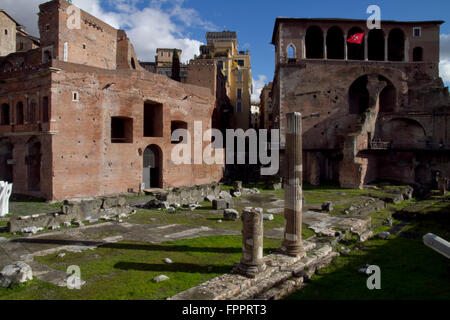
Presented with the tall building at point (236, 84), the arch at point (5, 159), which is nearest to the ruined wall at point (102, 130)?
the arch at point (5, 159)

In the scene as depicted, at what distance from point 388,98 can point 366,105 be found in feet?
6.55

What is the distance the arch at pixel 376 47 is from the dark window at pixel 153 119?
23.6m

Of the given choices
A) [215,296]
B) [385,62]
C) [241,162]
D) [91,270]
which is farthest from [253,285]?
[385,62]

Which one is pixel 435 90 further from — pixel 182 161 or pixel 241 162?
pixel 182 161

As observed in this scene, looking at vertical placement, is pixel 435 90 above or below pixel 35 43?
below

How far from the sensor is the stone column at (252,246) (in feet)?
25.5

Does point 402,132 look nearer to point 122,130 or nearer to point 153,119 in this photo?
point 153,119

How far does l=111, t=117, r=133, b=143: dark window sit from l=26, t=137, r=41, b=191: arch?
4447mm

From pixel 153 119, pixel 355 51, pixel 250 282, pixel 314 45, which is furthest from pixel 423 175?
pixel 250 282

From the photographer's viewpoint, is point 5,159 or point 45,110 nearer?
point 45,110

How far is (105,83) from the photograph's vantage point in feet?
66.5

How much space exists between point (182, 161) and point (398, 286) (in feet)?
62.4

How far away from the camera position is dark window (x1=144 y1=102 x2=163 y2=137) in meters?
23.9

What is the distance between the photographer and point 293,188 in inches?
368
